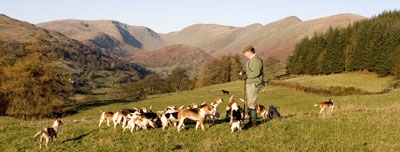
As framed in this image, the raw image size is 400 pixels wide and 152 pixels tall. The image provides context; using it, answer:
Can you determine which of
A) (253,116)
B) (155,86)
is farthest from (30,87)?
(155,86)

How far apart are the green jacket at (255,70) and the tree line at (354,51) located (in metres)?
68.6

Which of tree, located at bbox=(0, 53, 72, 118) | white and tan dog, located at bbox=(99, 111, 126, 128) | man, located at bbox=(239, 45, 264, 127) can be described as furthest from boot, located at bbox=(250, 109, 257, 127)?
tree, located at bbox=(0, 53, 72, 118)

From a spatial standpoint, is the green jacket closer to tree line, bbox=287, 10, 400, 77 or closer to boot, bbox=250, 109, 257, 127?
boot, bbox=250, 109, 257, 127

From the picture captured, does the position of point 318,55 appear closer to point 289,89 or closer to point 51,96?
point 289,89

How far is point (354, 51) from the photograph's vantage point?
77062mm

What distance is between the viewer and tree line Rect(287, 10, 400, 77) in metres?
67.2

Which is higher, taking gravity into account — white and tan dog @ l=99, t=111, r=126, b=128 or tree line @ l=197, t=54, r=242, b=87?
tree line @ l=197, t=54, r=242, b=87

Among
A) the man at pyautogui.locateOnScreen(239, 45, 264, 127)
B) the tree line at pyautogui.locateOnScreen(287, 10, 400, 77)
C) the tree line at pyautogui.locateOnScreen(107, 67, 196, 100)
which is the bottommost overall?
the tree line at pyautogui.locateOnScreen(107, 67, 196, 100)

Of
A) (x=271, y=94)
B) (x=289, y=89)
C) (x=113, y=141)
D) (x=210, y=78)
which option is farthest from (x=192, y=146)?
(x=210, y=78)

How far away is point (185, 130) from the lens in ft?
37.3

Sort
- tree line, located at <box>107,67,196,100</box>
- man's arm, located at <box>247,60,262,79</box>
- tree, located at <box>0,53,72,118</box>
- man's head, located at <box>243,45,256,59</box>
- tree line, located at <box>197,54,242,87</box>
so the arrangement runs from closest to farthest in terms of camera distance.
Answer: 1. man's arm, located at <box>247,60,262,79</box>
2. man's head, located at <box>243,45,256,59</box>
3. tree, located at <box>0,53,72,118</box>
4. tree line, located at <box>107,67,196,100</box>
5. tree line, located at <box>197,54,242,87</box>

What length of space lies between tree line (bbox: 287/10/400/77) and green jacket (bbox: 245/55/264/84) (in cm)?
6858

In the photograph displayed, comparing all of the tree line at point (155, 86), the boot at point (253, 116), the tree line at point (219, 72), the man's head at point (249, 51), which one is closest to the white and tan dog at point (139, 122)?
the boot at point (253, 116)

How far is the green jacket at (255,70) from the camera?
1066 centimetres
